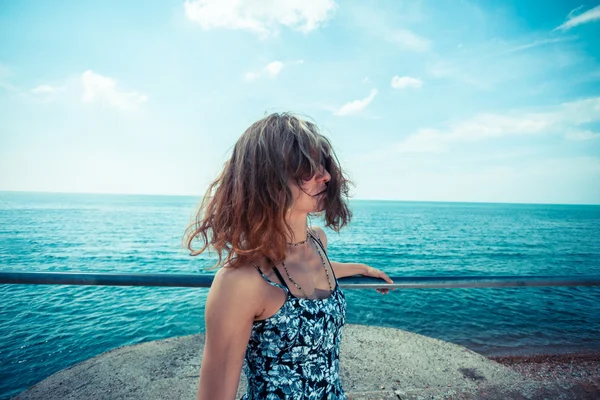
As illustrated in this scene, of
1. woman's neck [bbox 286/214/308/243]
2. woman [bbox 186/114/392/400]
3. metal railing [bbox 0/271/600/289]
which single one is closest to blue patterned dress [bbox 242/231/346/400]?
woman [bbox 186/114/392/400]

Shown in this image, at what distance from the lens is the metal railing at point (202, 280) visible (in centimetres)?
169

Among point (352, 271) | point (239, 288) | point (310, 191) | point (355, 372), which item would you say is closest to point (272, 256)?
point (239, 288)

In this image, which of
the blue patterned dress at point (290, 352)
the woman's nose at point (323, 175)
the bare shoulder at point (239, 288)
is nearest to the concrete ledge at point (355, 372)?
the blue patterned dress at point (290, 352)

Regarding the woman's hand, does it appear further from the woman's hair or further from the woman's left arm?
the woman's hair

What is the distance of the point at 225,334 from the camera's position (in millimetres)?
1118

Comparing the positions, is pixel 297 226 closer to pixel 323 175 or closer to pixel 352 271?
pixel 323 175

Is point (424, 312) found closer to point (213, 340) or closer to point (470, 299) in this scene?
point (470, 299)

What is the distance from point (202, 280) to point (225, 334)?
2.09 feet

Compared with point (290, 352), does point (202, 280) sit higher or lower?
higher

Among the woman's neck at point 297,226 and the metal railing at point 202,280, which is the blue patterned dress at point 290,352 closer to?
the woman's neck at point 297,226

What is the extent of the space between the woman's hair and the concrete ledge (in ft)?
5.54

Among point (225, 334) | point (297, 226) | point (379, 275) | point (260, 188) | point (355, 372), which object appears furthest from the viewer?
point (355, 372)

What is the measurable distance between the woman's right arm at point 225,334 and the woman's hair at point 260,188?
0.38 ft

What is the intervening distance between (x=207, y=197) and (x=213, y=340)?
2.27ft
